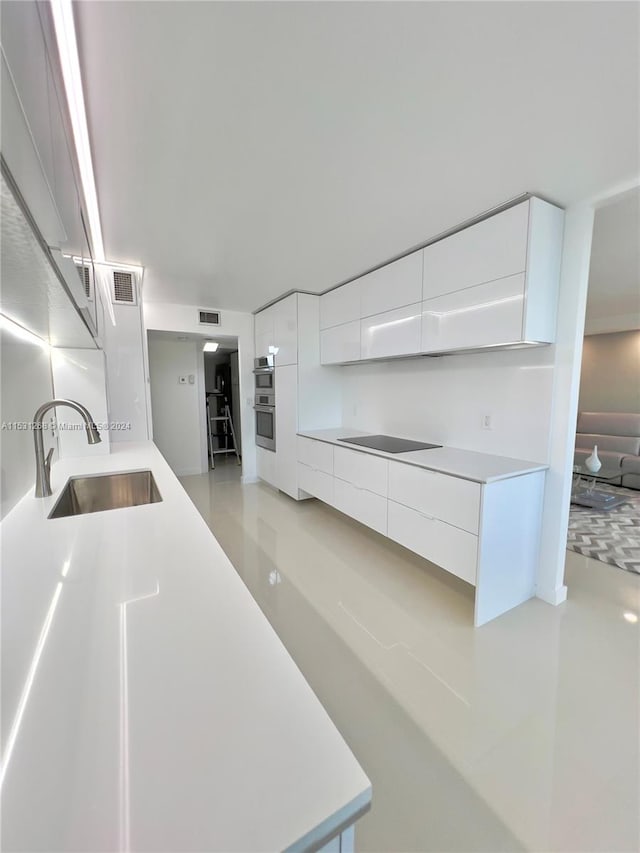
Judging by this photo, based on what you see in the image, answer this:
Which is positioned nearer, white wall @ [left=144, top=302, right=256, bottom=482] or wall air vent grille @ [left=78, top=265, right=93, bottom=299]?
wall air vent grille @ [left=78, top=265, right=93, bottom=299]

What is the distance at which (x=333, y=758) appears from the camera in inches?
18.2

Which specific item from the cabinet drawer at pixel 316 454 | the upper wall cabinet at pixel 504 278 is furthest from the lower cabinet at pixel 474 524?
the upper wall cabinet at pixel 504 278

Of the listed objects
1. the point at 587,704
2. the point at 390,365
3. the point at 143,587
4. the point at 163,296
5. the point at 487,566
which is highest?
the point at 163,296

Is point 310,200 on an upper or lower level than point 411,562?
upper

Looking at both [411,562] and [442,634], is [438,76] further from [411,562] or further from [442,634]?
[411,562]

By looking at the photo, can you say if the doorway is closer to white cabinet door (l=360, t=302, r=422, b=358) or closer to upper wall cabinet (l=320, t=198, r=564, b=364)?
Result: white cabinet door (l=360, t=302, r=422, b=358)

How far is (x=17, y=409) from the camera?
5.00ft

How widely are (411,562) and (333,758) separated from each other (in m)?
2.45

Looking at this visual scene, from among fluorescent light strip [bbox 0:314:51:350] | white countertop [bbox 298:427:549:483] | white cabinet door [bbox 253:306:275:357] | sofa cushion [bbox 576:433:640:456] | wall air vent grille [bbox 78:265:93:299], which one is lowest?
sofa cushion [bbox 576:433:640:456]

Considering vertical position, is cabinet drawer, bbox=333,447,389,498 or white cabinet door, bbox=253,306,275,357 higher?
white cabinet door, bbox=253,306,275,357

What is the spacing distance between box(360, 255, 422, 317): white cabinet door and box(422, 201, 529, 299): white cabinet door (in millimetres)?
102

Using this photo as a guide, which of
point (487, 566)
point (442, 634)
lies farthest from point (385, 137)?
point (442, 634)

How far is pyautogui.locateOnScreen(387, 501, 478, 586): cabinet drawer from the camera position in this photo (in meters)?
2.04

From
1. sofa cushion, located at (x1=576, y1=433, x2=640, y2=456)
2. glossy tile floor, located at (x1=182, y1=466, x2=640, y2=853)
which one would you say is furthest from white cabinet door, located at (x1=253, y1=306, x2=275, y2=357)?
sofa cushion, located at (x1=576, y1=433, x2=640, y2=456)
